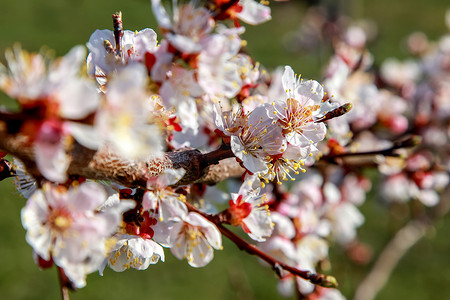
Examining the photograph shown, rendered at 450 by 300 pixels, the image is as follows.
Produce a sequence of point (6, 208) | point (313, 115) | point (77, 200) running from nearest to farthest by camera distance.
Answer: point (77, 200) < point (313, 115) < point (6, 208)

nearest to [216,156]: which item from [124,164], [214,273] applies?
[124,164]

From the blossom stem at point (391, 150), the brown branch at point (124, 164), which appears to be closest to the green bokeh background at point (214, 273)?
the blossom stem at point (391, 150)

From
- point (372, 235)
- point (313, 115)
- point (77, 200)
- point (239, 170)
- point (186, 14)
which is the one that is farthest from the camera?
point (372, 235)

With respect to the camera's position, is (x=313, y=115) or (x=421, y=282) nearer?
(x=313, y=115)

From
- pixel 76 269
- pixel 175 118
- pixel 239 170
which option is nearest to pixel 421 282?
pixel 239 170

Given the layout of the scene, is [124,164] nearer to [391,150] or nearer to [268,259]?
[268,259]

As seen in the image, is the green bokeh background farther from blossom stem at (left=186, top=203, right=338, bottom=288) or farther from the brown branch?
the brown branch

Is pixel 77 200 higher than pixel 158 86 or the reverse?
the reverse

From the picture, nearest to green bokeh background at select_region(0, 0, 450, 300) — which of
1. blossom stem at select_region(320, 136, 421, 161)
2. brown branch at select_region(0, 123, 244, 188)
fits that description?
blossom stem at select_region(320, 136, 421, 161)

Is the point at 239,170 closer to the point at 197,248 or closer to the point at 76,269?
the point at 197,248

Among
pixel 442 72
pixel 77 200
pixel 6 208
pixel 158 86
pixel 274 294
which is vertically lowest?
pixel 274 294

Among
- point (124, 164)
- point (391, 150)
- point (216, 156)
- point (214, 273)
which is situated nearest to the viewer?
point (124, 164)
